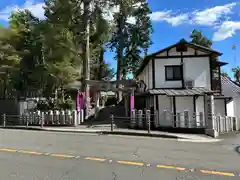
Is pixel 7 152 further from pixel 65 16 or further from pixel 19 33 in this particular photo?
pixel 19 33

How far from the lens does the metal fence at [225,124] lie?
717 inches

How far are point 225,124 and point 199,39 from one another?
36.1 metres

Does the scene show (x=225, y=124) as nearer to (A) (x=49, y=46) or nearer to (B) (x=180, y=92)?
(B) (x=180, y=92)

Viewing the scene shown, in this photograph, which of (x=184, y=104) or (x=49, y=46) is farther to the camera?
(x=49, y=46)

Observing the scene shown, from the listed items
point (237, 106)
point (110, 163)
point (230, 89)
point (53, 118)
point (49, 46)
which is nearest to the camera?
point (110, 163)

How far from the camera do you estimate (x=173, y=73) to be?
23344mm

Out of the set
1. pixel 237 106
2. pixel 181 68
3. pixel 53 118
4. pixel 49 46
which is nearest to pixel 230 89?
pixel 237 106

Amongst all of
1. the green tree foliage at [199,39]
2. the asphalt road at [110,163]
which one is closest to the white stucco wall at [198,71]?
the asphalt road at [110,163]

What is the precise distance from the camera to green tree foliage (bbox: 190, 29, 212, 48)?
52281 mm

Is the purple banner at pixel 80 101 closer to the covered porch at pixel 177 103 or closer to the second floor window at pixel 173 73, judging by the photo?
the covered porch at pixel 177 103

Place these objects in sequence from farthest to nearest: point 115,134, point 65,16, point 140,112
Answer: point 65,16, point 140,112, point 115,134

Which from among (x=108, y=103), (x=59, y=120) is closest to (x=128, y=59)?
(x=108, y=103)

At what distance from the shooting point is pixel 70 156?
929 cm

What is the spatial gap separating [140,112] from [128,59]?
1035 inches
